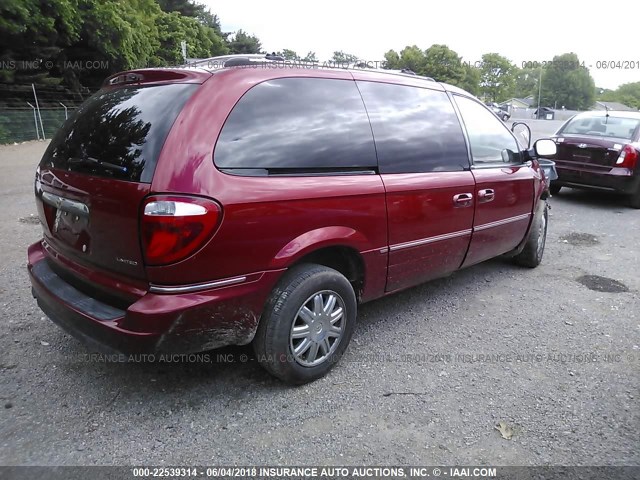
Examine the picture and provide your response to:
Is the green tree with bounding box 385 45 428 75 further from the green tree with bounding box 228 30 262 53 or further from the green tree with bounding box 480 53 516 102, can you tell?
the green tree with bounding box 480 53 516 102

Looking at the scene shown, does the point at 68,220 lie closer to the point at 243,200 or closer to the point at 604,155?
the point at 243,200

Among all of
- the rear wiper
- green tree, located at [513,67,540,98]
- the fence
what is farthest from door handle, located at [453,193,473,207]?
green tree, located at [513,67,540,98]

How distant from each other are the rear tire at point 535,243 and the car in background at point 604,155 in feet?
12.0

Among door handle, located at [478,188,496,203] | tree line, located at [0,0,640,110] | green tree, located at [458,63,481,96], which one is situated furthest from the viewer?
green tree, located at [458,63,481,96]

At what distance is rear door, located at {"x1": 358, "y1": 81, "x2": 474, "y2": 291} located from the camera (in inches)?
126

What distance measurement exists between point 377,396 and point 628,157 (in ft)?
23.7

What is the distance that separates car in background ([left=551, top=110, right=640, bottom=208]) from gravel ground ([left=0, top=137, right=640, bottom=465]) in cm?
459

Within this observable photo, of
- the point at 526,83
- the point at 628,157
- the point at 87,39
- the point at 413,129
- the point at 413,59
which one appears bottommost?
the point at 628,157

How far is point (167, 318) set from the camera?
90.3 inches

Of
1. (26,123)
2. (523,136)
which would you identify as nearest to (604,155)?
(523,136)

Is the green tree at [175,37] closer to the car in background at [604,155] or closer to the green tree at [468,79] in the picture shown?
the car in background at [604,155]

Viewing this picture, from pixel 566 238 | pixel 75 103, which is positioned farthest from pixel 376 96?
pixel 75 103

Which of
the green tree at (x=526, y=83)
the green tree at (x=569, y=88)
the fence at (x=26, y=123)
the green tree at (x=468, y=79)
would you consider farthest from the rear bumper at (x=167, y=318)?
the green tree at (x=526, y=83)

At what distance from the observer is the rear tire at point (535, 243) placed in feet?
16.0
